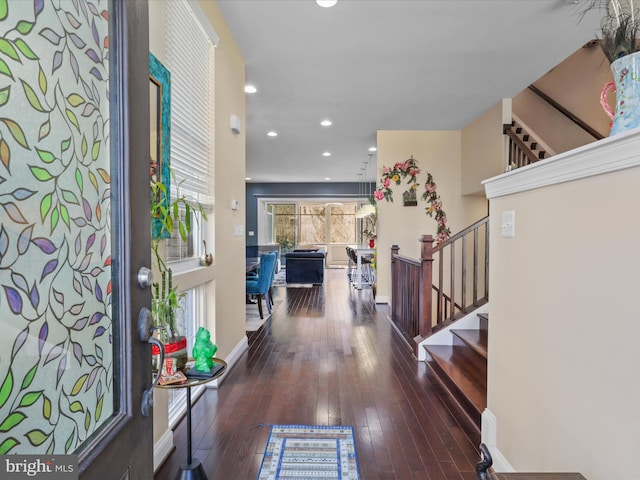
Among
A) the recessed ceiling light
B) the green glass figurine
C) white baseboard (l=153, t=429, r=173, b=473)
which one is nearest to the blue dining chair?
white baseboard (l=153, t=429, r=173, b=473)

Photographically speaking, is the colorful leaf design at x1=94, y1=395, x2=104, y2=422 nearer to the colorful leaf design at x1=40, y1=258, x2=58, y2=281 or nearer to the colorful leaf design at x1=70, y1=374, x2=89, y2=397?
the colorful leaf design at x1=70, y1=374, x2=89, y2=397

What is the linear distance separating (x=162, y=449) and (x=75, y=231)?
65.9 inches

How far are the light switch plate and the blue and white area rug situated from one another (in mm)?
1420

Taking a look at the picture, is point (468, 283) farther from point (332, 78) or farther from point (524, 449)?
point (524, 449)

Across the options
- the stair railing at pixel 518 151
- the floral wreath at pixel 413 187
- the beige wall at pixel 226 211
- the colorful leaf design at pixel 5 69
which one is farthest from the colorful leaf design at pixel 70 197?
the floral wreath at pixel 413 187

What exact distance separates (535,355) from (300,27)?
2945mm

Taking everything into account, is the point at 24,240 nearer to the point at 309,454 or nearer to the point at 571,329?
the point at 571,329

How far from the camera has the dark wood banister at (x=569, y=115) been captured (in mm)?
4289

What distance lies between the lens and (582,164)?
1.19 m

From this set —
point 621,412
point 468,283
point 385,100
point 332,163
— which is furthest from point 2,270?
point 332,163

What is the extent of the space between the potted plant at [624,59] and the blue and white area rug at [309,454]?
1.87 m

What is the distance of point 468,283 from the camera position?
5949mm

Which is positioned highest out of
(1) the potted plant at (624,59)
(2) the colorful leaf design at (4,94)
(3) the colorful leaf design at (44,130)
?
(1) the potted plant at (624,59)

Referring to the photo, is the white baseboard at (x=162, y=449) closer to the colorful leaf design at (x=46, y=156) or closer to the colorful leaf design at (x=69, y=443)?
the colorful leaf design at (x=69, y=443)
